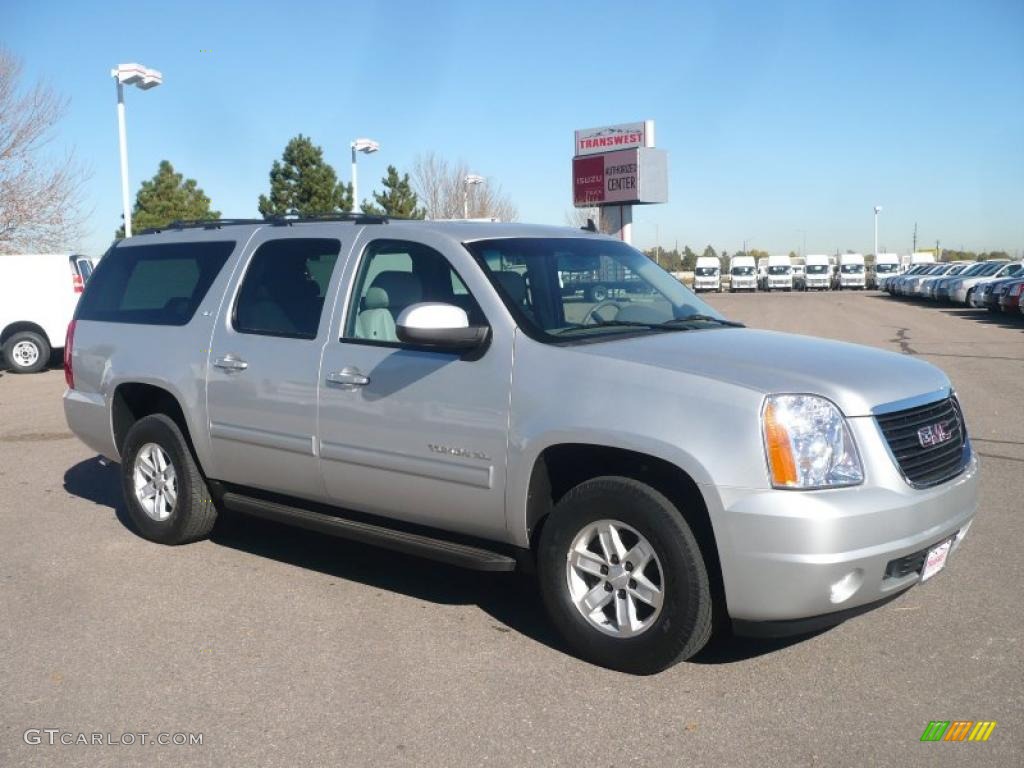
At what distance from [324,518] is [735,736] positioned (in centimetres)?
253

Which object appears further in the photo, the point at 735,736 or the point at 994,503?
the point at 994,503

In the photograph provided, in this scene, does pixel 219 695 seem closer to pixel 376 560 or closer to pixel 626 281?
pixel 376 560

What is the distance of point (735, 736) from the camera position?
3764 millimetres

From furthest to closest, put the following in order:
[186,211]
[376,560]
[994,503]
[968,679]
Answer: [186,211], [994,503], [376,560], [968,679]

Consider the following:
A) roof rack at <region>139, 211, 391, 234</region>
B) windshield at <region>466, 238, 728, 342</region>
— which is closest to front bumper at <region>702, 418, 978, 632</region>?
windshield at <region>466, 238, 728, 342</region>

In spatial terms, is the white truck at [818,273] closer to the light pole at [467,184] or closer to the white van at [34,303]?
the light pole at [467,184]

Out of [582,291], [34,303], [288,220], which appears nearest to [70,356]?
[288,220]

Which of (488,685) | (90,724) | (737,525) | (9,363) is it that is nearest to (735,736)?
(737,525)

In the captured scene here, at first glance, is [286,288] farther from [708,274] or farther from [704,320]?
[708,274]

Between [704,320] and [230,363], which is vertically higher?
[704,320]

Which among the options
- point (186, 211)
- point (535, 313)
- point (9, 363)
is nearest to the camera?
point (535, 313)

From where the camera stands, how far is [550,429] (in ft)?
14.5

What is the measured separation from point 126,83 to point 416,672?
21.8 m

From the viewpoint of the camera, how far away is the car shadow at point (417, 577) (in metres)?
4.73
